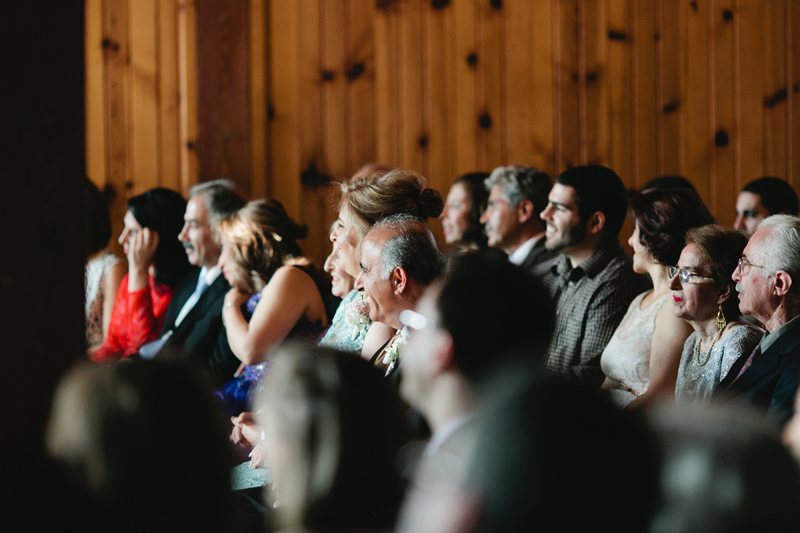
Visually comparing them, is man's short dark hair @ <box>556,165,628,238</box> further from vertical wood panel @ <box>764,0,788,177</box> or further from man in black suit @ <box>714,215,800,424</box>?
vertical wood panel @ <box>764,0,788,177</box>

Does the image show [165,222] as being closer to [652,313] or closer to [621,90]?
[652,313]

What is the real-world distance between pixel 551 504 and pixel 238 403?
2.27 metres

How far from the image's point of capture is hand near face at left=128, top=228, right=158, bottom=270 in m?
3.58

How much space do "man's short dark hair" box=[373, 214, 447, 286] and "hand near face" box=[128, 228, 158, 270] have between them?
187cm

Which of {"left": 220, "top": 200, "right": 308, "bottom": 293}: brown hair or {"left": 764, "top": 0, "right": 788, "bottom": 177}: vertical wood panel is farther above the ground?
{"left": 764, "top": 0, "right": 788, "bottom": 177}: vertical wood panel

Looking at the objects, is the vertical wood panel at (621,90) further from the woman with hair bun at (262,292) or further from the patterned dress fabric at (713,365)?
the patterned dress fabric at (713,365)

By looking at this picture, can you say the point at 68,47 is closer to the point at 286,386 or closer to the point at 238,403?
the point at 286,386

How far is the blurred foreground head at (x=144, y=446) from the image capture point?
0.81 metres

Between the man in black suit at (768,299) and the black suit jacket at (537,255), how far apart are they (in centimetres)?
139

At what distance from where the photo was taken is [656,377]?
2.42m

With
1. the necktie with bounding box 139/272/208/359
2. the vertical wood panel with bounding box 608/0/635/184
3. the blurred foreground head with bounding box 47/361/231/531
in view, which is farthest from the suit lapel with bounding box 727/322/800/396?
the vertical wood panel with bounding box 608/0/635/184

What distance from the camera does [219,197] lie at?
347 centimetres

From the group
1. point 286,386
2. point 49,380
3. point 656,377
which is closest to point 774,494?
point 286,386

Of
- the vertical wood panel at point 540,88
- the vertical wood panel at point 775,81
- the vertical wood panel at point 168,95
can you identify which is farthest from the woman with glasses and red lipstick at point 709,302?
the vertical wood panel at point 168,95
